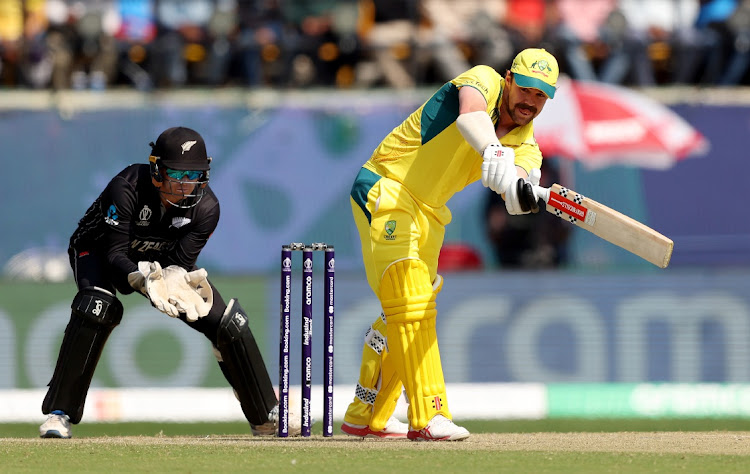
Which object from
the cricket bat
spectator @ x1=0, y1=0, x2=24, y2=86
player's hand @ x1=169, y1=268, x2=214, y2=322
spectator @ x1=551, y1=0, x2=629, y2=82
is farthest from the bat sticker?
spectator @ x1=0, y1=0, x2=24, y2=86

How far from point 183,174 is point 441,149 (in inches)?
48.6

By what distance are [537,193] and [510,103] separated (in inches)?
23.4

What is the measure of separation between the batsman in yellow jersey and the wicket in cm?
25

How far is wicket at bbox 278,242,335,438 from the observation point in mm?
6207

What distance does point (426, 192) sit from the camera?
6082 millimetres

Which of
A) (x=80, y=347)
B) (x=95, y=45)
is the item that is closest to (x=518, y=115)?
(x=80, y=347)

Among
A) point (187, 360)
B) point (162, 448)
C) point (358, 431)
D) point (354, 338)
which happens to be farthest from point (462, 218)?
point (162, 448)

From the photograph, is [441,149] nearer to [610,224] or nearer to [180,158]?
[610,224]

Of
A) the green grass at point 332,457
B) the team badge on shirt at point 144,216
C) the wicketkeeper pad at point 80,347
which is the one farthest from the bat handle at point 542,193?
the wicketkeeper pad at point 80,347

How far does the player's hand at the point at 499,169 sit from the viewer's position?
5.53 metres

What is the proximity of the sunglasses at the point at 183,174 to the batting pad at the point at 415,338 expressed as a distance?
1.05 meters

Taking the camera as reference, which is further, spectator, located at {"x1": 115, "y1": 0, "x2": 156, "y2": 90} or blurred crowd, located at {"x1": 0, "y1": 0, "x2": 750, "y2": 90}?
spectator, located at {"x1": 115, "y1": 0, "x2": 156, "y2": 90}

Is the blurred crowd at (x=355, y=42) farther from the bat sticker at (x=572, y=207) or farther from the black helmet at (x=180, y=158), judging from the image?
the bat sticker at (x=572, y=207)

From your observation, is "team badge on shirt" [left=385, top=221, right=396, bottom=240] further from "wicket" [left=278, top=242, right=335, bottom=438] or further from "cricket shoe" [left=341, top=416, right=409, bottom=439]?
"cricket shoe" [left=341, top=416, right=409, bottom=439]
